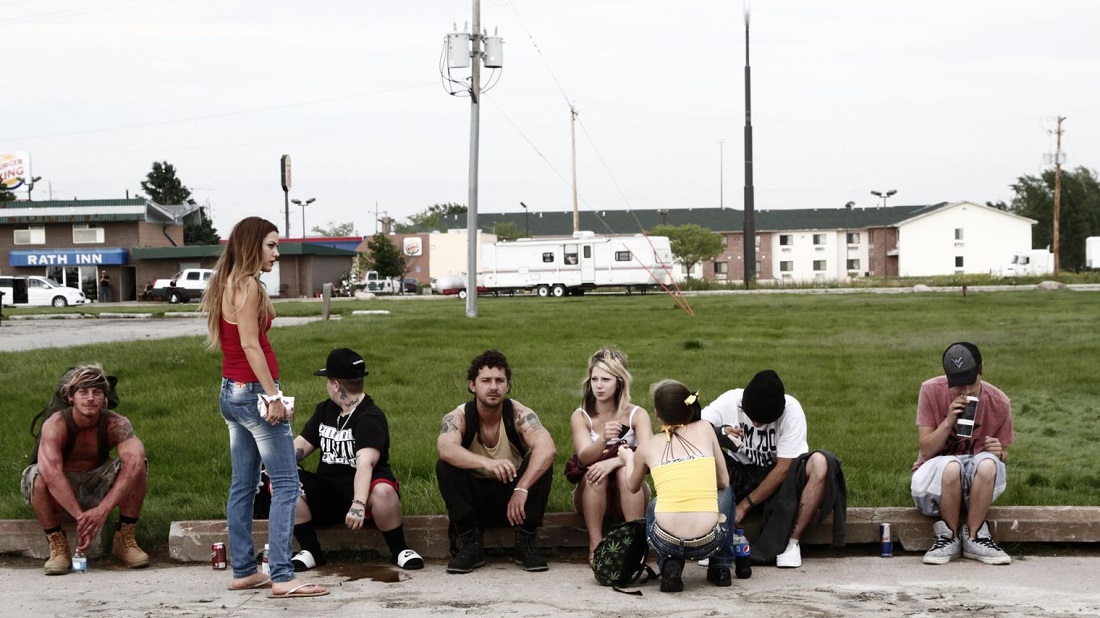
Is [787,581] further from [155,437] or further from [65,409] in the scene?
[155,437]

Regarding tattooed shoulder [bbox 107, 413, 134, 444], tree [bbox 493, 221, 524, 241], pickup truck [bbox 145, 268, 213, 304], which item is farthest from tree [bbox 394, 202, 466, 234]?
tattooed shoulder [bbox 107, 413, 134, 444]

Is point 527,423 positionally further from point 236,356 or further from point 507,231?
point 507,231

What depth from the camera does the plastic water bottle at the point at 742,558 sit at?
6.50 m

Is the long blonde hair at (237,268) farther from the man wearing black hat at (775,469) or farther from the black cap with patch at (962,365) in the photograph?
the black cap with patch at (962,365)

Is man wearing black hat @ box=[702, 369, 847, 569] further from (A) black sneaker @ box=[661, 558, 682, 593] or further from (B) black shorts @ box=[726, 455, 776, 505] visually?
(A) black sneaker @ box=[661, 558, 682, 593]

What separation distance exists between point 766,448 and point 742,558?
839 mm

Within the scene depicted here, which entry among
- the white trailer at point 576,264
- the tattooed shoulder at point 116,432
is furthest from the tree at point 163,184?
the tattooed shoulder at point 116,432

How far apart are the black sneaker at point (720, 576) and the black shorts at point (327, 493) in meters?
1.96

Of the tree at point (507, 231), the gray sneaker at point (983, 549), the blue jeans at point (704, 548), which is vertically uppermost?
the tree at point (507, 231)

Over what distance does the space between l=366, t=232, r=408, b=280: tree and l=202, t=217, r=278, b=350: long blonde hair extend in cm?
7385

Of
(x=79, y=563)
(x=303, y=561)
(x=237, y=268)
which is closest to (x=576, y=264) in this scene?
(x=303, y=561)

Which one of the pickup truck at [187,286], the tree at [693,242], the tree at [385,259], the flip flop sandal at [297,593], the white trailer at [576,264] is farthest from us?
the tree at [693,242]

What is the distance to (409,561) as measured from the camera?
682 cm

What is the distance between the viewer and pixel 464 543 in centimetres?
685
